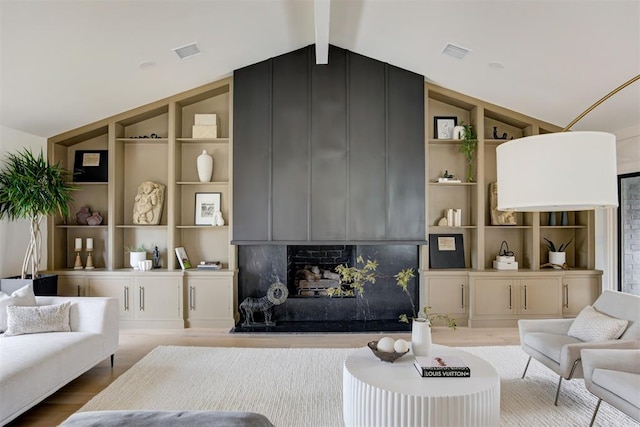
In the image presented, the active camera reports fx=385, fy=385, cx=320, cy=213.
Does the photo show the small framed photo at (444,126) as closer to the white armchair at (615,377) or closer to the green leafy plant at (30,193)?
the white armchair at (615,377)

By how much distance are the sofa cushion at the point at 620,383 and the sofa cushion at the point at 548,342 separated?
44cm

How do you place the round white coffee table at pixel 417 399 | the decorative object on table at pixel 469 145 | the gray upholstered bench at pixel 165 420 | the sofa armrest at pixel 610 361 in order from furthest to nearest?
1. the decorative object on table at pixel 469 145
2. the sofa armrest at pixel 610 361
3. the round white coffee table at pixel 417 399
4. the gray upholstered bench at pixel 165 420

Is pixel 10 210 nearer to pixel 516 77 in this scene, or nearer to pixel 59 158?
pixel 59 158

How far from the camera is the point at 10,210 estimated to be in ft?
13.6

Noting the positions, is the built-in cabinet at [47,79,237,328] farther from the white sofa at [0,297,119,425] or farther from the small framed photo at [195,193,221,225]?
the white sofa at [0,297,119,425]

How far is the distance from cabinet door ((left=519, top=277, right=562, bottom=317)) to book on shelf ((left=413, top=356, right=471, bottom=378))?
118 inches

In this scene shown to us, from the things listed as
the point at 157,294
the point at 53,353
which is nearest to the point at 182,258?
the point at 157,294

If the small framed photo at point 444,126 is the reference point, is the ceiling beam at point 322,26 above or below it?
above

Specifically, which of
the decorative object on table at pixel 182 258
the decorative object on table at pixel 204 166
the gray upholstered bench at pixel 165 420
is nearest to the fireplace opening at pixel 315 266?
the decorative object on table at pixel 182 258

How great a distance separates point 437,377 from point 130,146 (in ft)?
16.0

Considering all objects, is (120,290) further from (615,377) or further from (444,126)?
(615,377)

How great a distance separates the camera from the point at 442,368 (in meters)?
2.39

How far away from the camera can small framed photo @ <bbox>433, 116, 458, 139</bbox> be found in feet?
17.4

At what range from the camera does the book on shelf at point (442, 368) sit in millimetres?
2373
